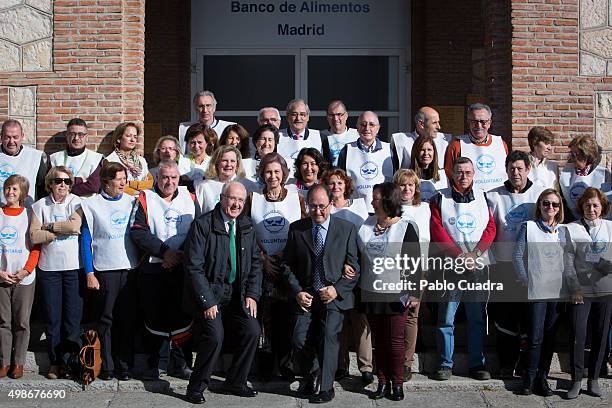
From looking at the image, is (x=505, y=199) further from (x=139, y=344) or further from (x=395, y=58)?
(x=395, y=58)

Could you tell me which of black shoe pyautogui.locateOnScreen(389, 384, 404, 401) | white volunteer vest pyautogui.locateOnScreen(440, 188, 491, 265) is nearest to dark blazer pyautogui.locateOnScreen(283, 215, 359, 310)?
black shoe pyautogui.locateOnScreen(389, 384, 404, 401)

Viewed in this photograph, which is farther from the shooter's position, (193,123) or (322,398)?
(193,123)

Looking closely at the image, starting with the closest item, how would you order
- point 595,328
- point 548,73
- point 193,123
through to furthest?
point 595,328
point 193,123
point 548,73

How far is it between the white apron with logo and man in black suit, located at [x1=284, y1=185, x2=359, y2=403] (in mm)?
2292

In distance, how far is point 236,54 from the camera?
14062 mm

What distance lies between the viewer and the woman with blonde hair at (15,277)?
764cm

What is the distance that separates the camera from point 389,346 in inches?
286

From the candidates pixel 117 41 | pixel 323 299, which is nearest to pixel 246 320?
pixel 323 299

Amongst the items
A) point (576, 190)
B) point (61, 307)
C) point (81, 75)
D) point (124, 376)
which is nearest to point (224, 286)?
point (124, 376)

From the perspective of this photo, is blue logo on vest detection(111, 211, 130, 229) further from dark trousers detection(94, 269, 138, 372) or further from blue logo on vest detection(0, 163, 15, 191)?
blue logo on vest detection(0, 163, 15, 191)

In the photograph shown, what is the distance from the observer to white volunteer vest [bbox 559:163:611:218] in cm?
830

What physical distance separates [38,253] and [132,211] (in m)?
0.90

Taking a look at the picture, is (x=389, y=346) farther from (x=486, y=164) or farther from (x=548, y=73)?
(x=548, y=73)

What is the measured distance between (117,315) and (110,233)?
720 mm
